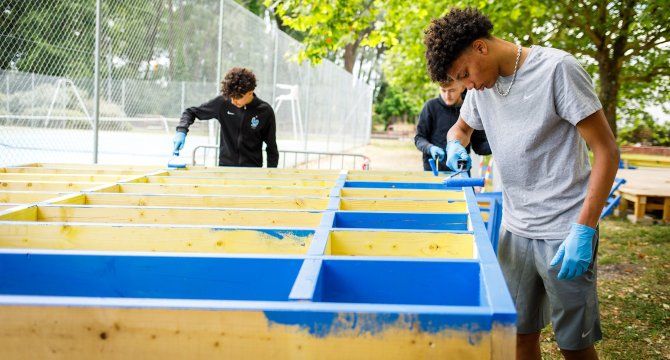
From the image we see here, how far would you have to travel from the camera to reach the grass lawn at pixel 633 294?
415 cm

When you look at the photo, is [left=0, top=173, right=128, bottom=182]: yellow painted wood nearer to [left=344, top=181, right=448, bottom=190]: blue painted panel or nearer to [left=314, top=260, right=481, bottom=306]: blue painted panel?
[left=344, top=181, right=448, bottom=190]: blue painted panel

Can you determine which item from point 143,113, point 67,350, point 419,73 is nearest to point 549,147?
point 67,350

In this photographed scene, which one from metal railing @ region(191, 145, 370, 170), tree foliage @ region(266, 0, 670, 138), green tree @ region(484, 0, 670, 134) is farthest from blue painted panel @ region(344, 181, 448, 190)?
green tree @ region(484, 0, 670, 134)

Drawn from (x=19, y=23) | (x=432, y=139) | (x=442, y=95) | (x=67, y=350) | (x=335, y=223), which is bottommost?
(x=67, y=350)

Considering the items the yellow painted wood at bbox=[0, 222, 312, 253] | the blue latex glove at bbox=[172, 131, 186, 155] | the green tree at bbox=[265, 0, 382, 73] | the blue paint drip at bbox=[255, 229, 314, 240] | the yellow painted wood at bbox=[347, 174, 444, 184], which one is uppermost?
the green tree at bbox=[265, 0, 382, 73]

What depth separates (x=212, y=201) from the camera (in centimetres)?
330

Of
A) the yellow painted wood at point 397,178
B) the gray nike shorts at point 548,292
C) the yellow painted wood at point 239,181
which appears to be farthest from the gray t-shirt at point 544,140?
the yellow painted wood at point 239,181

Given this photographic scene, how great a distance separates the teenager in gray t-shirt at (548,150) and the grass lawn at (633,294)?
170cm

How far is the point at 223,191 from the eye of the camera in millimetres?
3684

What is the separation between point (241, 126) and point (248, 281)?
12.2ft

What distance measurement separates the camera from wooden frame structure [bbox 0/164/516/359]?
1481mm

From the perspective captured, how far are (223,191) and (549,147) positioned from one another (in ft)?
7.08

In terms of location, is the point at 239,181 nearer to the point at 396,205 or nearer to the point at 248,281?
the point at 396,205

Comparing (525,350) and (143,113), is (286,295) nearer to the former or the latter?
(525,350)
